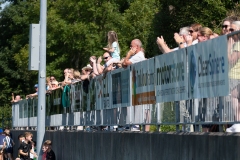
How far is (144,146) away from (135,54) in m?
1.93

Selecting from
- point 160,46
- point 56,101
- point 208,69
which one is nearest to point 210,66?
point 208,69

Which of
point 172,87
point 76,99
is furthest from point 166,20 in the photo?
point 172,87

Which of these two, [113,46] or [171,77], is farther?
[113,46]

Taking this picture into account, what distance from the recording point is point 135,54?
13.5 metres

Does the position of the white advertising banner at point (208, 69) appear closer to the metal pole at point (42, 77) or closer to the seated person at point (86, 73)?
the seated person at point (86, 73)

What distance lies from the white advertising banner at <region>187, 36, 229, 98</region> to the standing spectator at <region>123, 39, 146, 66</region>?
9.72 ft

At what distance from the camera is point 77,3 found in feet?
162

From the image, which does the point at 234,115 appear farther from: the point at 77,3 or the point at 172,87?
the point at 77,3

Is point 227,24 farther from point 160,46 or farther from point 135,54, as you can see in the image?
point 135,54

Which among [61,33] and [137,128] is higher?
[61,33]

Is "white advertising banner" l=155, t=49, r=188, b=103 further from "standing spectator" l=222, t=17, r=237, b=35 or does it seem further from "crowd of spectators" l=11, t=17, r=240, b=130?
"standing spectator" l=222, t=17, r=237, b=35

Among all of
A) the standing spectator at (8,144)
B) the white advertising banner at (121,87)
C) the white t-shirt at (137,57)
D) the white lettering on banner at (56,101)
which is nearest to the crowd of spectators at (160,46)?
the white t-shirt at (137,57)

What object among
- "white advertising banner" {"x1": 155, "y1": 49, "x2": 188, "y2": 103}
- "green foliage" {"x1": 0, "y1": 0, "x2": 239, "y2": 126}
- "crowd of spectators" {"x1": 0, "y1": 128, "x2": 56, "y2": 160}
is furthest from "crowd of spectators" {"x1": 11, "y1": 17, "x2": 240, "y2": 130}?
"green foliage" {"x1": 0, "y1": 0, "x2": 239, "y2": 126}

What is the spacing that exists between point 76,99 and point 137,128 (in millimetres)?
4975
